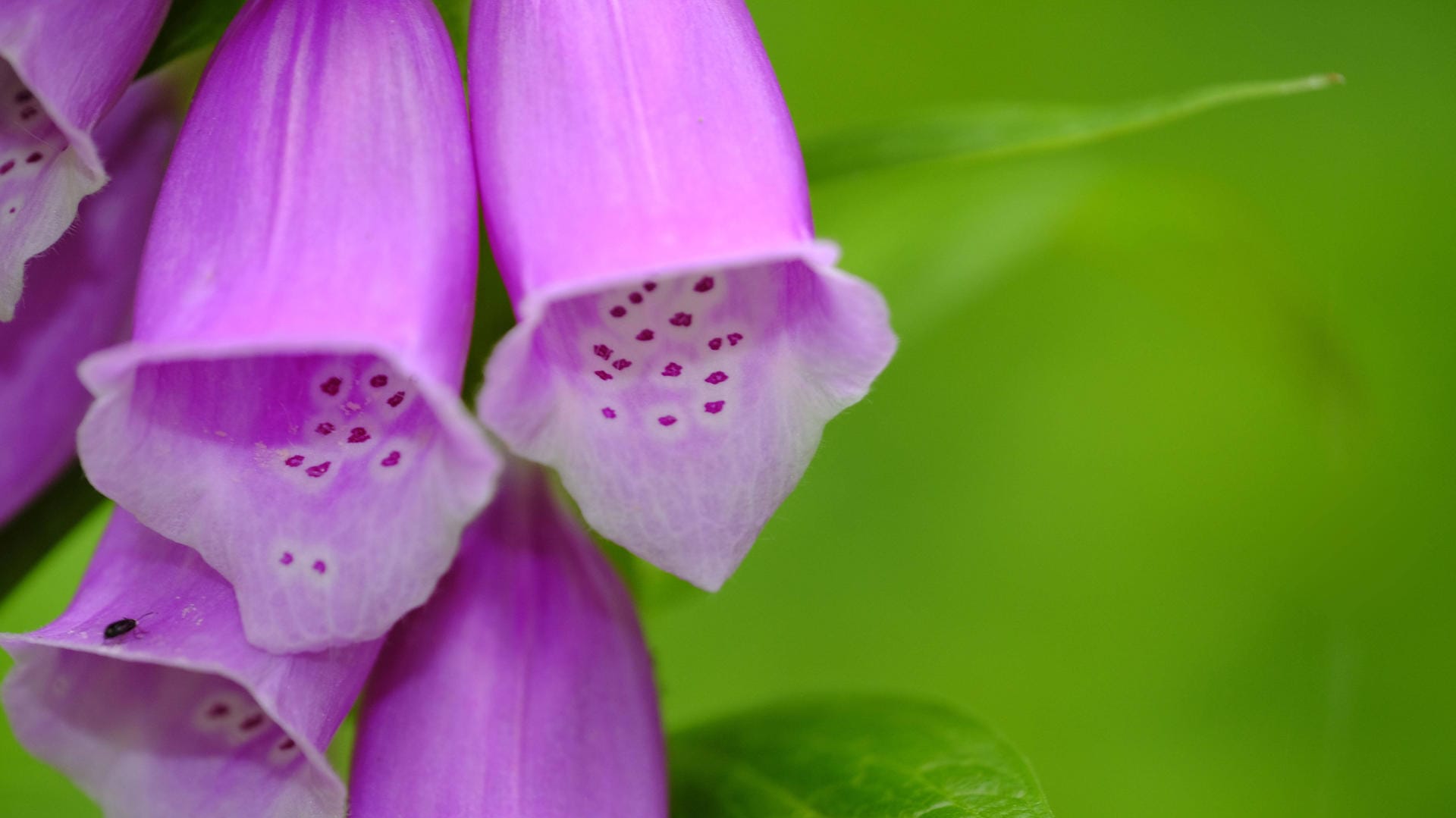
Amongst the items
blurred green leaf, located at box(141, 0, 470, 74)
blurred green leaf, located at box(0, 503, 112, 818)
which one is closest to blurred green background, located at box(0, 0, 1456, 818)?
blurred green leaf, located at box(0, 503, 112, 818)

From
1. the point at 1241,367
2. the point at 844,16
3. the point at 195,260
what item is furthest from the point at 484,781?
the point at 844,16

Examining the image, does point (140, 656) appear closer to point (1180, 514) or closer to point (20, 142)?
point (20, 142)

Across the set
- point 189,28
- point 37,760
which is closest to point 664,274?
point 189,28

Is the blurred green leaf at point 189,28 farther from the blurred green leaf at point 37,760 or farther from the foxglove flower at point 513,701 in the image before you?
the blurred green leaf at point 37,760

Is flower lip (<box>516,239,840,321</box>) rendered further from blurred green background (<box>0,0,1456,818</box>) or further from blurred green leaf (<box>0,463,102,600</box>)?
blurred green background (<box>0,0,1456,818</box>)

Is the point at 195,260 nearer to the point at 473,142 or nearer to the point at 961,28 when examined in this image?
the point at 473,142

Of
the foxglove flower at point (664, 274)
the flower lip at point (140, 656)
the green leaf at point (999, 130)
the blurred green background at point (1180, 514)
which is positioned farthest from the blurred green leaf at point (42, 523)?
the blurred green background at point (1180, 514)
